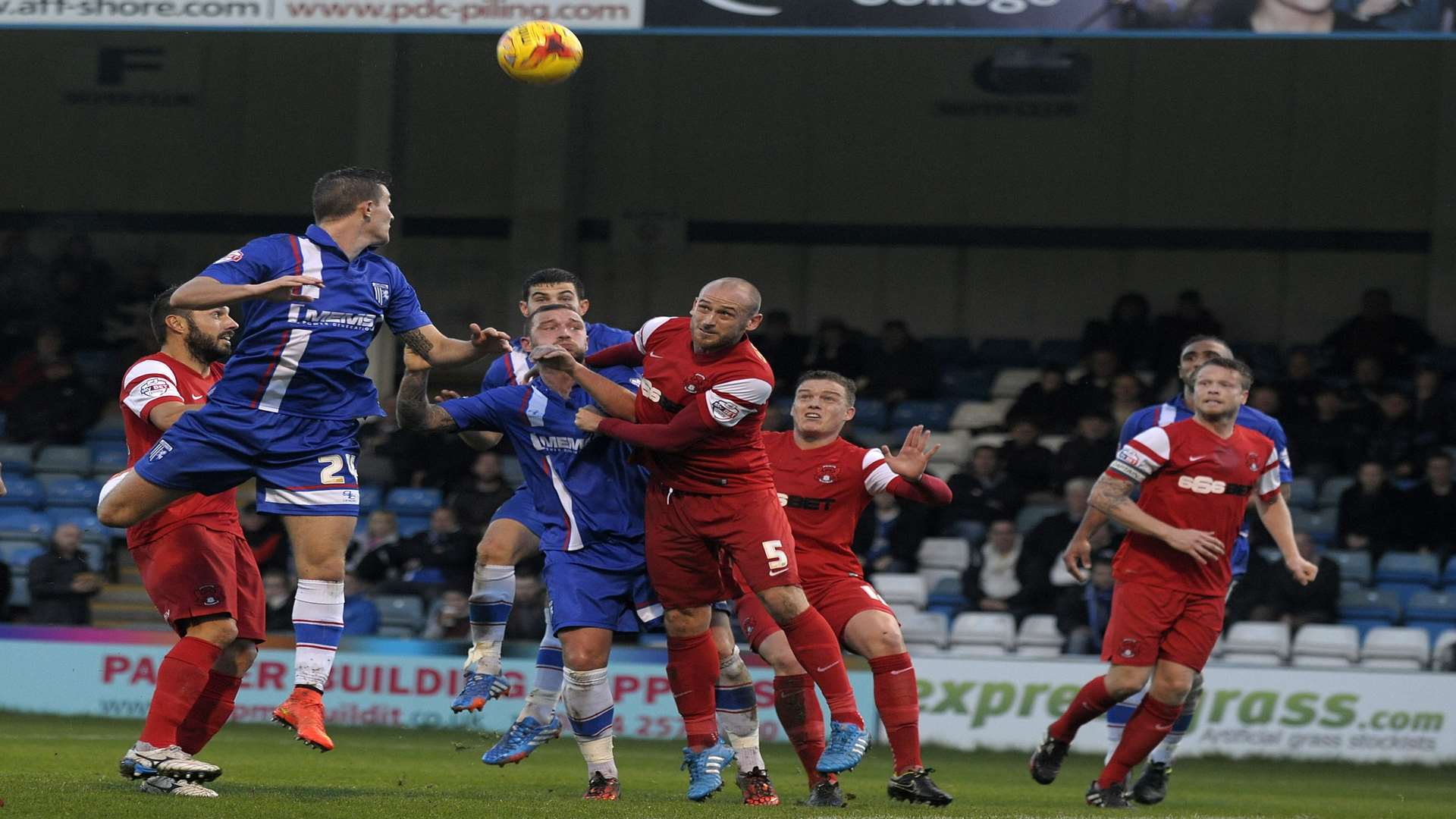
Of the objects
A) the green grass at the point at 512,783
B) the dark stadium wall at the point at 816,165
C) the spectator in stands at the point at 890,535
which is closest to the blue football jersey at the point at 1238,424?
the green grass at the point at 512,783

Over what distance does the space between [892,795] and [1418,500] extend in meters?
8.86

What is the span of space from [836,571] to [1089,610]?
6159mm

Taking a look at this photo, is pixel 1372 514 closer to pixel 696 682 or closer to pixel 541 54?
pixel 541 54

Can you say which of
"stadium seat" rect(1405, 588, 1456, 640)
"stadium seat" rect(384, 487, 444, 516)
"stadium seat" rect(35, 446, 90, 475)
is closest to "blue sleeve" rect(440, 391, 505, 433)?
"stadium seat" rect(384, 487, 444, 516)

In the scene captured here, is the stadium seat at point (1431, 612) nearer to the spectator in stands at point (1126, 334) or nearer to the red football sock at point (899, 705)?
the spectator in stands at point (1126, 334)

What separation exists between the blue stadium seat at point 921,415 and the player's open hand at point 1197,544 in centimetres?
909

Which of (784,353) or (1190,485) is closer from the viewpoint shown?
(1190,485)

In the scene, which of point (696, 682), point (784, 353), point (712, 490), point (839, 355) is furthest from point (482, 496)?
point (712, 490)

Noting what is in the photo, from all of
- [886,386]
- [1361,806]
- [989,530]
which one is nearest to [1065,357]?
[886,386]

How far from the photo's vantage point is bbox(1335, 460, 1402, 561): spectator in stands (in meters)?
14.4

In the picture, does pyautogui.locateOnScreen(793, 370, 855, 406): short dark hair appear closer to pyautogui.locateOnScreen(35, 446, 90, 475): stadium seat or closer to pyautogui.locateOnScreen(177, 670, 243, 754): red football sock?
pyautogui.locateOnScreen(177, 670, 243, 754): red football sock

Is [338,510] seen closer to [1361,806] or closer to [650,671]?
[1361,806]

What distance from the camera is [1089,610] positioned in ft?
43.9

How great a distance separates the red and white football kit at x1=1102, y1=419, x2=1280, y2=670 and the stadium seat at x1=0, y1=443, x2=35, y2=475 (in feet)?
41.3
